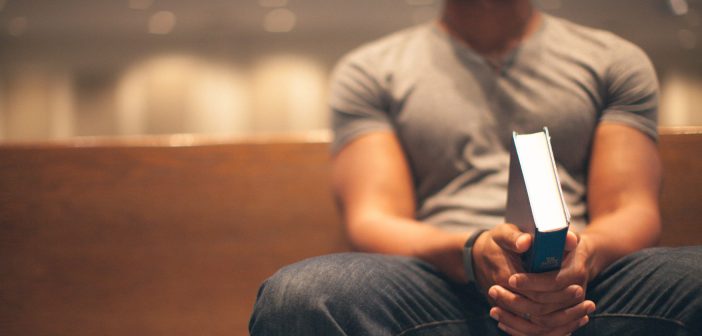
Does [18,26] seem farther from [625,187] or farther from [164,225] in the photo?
[625,187]

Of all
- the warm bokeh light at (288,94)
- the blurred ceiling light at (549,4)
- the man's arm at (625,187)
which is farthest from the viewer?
the warm bokeh light at (288,94)

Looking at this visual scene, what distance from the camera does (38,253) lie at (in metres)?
0.97

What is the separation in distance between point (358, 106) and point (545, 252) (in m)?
0.45

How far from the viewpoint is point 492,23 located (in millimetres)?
876

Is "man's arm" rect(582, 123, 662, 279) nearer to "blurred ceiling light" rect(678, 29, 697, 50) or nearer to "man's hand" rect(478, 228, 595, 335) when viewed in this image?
"man's hand" rect(478, 228, 595, 335)

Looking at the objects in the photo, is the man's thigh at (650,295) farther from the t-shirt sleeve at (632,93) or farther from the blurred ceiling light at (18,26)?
the blurred ceiling light at (18,26)

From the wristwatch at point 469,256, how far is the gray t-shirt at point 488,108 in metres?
0.16

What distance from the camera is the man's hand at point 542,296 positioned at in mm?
500

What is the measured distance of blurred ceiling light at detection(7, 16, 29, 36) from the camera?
3.76m

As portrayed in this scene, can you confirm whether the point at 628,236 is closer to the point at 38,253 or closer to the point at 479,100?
the point at 479,100

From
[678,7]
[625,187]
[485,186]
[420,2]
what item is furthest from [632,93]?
[678,7]

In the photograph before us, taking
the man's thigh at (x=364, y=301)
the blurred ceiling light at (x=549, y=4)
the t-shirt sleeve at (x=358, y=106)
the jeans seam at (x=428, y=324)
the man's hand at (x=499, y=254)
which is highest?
the blurred ceiling light at (x=549, y=4)

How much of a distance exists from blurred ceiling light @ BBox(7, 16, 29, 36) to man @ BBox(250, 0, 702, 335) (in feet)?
12.3

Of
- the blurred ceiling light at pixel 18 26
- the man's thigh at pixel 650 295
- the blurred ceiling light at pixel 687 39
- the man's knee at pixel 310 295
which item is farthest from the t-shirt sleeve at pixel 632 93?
the blurred ceiling light at pixel 18 26
